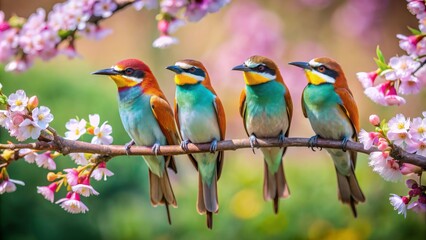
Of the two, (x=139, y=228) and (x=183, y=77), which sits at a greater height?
(x=183, y=77)

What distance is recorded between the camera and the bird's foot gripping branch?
1801 millimetres

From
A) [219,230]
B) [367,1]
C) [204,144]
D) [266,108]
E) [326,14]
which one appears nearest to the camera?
[204,144]

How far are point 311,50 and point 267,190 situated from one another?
3348 mm

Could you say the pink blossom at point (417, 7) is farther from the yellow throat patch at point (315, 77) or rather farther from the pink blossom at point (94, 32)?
the pink blossom at point (94, 32)

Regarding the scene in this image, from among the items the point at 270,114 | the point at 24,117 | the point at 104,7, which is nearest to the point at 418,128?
the point at 270,114

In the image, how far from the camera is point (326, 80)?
2.31m

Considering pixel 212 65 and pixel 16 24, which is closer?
pixel 16 24

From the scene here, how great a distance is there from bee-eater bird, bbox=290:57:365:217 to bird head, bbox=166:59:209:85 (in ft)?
1.10

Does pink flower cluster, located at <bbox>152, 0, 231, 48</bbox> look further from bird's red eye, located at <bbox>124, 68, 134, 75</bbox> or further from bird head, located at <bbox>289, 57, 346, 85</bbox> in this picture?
bird head, located at <bbox>289, 57, 346, 85</bbox>

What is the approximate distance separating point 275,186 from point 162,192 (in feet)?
1.25

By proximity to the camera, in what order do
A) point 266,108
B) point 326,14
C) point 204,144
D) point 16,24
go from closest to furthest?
point 204,144 → point 266,108 → point 16,24 → point 326,14

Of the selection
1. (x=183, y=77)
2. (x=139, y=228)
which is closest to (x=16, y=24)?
(x=183, y=77)

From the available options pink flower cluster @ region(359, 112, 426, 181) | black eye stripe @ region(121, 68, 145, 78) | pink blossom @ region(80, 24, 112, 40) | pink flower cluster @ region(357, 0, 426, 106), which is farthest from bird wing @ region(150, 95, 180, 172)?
pink flower cluster @ region(359, 112, 426, 181)

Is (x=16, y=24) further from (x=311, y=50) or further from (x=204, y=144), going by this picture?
(x=311, y=50)
